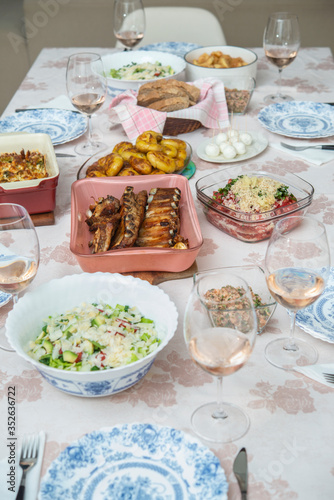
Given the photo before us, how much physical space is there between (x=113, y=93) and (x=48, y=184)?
805 millimetres

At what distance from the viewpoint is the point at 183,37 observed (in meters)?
3.04

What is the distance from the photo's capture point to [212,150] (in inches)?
68.0

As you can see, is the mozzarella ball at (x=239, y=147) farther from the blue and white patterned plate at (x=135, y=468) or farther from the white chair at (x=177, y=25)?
the white chair at (x=177, y=25)

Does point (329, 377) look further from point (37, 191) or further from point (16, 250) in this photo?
point (37, 191)

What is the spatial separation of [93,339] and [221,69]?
1379 millimetres

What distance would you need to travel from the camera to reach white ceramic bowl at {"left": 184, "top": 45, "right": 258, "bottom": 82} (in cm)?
203

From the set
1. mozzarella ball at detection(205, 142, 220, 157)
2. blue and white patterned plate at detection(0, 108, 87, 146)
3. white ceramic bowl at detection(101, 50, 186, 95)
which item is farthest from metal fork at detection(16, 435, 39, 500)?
white ceramic bowl at detection(101, 50, 186, 95)

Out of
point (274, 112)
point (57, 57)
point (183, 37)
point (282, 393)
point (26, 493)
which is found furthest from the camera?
point (183, 37)

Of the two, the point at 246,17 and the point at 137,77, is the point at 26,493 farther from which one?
the point at 246,17

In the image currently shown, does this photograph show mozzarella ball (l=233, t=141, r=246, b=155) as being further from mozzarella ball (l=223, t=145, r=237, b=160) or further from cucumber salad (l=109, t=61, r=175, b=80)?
cucumber salad (l=109, t=61, r=175, b=80)

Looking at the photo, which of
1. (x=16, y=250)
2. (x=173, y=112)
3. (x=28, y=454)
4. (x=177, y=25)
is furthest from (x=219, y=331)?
(x=177, y=25)

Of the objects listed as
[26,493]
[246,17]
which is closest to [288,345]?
[26,493]

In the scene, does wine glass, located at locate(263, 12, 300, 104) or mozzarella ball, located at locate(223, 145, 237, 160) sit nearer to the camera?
mozzarella ball, located at locate(223, 145, 237, 160)

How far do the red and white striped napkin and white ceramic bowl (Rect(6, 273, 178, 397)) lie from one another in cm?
87
